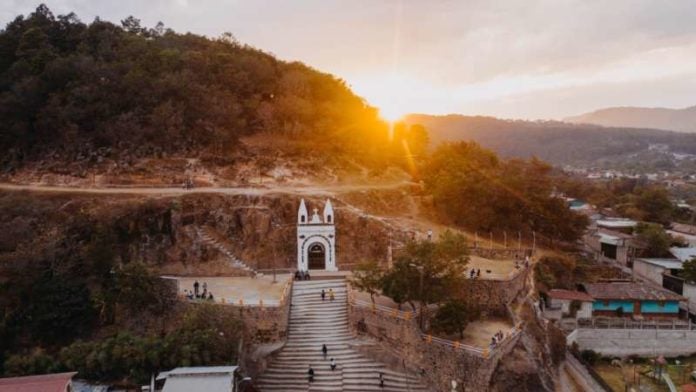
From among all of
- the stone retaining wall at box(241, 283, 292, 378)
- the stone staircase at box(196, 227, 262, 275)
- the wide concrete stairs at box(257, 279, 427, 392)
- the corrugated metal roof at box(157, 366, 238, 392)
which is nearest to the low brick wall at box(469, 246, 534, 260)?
the wide concrete stairs at box(257, 279, 427, 392)

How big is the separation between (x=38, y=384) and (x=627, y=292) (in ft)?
95.5

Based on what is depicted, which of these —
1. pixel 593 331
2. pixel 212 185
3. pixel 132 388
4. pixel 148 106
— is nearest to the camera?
pixel 132 388

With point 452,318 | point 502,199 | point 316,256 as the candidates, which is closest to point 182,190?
point 316,256

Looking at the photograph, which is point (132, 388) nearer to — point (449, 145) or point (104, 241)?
point (104, 241)

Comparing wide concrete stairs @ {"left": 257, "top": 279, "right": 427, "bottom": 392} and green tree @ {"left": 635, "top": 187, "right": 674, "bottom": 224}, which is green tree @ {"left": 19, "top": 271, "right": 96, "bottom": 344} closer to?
wide concrete stairs @ {"left": 257, "top": 279, "right": 427, "bottom": 392}

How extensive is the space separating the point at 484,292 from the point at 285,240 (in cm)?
1092

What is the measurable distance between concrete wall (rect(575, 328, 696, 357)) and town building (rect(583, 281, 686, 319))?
165cm

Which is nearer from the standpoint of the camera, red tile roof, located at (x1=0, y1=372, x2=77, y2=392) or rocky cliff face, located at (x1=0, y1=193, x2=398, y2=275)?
red tile roof, located at (x1=0, y1=372, x2=77, y2=392)

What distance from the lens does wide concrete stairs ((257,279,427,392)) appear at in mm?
19375

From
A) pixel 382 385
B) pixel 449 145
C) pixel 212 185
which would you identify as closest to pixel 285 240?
pixel 212 185

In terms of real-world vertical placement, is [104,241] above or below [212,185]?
below

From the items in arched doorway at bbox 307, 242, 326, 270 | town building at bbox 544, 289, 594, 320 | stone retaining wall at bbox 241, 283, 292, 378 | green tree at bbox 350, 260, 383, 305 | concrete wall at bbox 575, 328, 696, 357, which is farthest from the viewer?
town building at bbox 544, 289, 594, 320

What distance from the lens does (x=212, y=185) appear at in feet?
109

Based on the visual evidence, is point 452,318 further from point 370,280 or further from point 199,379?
point 199,379
